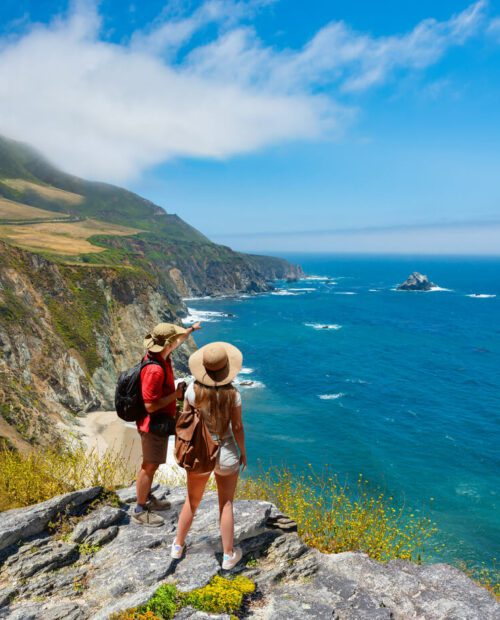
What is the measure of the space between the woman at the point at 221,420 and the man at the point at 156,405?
1.02m

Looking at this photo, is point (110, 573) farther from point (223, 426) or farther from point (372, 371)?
point (372, 371)

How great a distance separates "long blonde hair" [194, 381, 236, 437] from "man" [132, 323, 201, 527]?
45.5 inches

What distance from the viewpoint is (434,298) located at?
15125cm

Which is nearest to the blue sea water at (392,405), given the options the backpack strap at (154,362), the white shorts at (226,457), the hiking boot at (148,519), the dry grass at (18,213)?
the hiking boot at (148,519)

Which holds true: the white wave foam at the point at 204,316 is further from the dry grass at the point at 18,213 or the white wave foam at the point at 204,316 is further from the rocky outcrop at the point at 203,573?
the rocky outcrop at the point at 203,573

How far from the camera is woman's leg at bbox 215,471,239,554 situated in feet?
19.4

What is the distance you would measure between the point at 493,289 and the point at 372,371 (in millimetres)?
148674

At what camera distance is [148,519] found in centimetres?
722

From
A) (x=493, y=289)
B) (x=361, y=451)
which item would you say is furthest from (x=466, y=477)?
(x=493, y=289)

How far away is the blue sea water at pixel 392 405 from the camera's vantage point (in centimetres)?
3411

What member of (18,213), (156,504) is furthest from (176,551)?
(18,213)

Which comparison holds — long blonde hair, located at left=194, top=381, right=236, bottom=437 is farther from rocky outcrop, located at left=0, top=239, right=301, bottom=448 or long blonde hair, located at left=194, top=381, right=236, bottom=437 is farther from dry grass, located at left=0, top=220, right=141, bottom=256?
dry grass, located at left=0, top=220, right=141, bottom=256

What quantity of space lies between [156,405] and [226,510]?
191cm

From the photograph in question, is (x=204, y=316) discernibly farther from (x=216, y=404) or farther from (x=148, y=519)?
(x=216, y=404)
